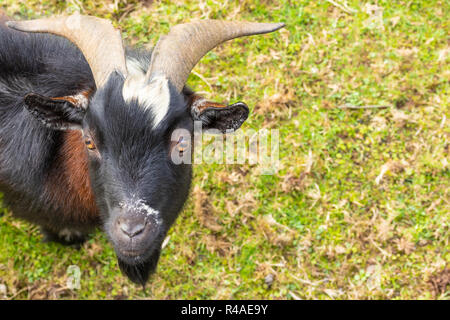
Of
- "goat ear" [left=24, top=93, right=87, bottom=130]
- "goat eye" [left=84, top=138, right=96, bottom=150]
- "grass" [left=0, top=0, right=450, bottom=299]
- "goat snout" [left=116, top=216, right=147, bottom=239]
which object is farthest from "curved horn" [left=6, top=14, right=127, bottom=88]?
"grass" [left=0, top=0, right=450, bottom=299]

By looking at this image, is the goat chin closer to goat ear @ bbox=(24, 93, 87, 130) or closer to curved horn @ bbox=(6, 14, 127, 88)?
goat ear @ bbox=(24, 93, 87, 130)

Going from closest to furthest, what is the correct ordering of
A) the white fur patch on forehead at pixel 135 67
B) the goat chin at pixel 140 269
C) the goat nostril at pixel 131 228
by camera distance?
the goat nostril at pixel 131 228 < the white fur patch on forehead at pixel 135 67 < the goat chin at pixel 140 269

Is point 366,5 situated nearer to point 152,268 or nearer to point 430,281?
point 430,281

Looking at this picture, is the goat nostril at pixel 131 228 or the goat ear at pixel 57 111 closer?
the goat nostril at pixel 131 228

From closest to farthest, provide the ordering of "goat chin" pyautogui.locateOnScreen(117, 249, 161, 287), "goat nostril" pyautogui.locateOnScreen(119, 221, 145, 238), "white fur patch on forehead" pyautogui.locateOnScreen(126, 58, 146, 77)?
"goat nostril" pyautogui.locateOnScreen(119, 221, 145, 238)
"white fur patch on forehead" pyautogui.locateOnScreen(126, 58, 146, 77)
"goat chin" pyautogui.locateOnScreen(117, 249, 161, 287)

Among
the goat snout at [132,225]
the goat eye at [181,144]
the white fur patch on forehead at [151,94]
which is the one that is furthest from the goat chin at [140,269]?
the white fur patch on forehead at [151,94]

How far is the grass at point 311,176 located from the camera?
552 cm

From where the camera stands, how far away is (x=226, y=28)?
3.90 m

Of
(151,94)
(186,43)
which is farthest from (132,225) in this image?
(186,43)

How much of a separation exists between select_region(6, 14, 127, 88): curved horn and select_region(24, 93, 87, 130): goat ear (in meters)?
0.27

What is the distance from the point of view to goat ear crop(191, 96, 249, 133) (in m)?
3.59

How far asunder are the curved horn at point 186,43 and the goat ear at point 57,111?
0.66 m

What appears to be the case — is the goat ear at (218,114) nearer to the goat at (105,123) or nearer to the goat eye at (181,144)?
the goat at (105,123)

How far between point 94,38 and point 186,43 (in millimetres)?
755
